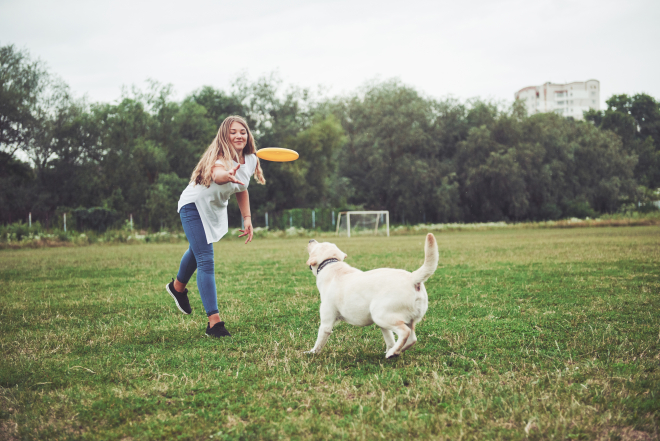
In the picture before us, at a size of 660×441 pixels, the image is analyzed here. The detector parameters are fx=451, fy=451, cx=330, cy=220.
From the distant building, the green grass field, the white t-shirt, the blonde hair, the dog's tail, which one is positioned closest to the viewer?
the green grass field

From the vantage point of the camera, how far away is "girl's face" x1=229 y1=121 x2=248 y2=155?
4227mm

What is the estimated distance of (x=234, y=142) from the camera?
4242 millimetres

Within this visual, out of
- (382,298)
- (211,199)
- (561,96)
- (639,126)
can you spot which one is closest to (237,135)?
(211,199)

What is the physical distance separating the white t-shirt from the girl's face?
0.18 metres

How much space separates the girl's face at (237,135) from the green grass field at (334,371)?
5.79 feet

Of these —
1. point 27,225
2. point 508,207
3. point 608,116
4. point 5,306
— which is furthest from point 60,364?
point 608,116

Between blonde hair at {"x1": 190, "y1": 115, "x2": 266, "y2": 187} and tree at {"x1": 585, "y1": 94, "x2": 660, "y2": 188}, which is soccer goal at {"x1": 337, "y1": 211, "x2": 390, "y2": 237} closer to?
blonde hair at {"x1": 190, "y1": 115, "x2": 266, "y2": 187}

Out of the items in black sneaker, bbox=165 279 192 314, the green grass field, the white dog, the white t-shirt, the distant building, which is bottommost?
the green grass field

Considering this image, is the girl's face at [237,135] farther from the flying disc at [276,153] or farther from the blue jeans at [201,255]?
the blue jeans at [201,255]

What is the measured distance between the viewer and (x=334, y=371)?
3018 millimetres

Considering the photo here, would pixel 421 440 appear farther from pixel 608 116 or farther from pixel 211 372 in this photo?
pixel 608 116

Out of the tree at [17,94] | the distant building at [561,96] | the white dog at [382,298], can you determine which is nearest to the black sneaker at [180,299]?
the white dog at [382,298]

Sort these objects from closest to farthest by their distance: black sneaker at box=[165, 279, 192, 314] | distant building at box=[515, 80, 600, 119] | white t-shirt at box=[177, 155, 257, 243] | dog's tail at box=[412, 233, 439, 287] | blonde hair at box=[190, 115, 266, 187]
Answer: dog's tail at box=[412, 233, 439, 287] → blonde hair at box=[190, 115, 266, 187] → white t-shirt at box=[177, 155, 257, 243] → black sneaker at box=[165, 279, 192, 314] → distant building at box=[515, 80, 600, 119]

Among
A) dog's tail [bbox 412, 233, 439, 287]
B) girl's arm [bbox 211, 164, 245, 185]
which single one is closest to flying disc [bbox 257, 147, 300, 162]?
girl's arm [bbox 211, 164, 245, 185]
